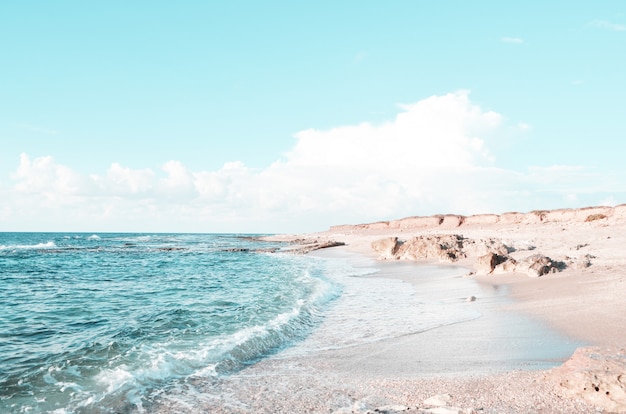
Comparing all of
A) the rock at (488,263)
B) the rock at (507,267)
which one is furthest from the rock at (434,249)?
the rock at (507,267)

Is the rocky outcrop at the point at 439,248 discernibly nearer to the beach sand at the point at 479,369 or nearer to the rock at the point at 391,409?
the beach sand at the point at 479,369

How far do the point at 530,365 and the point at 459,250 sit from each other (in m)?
19.8

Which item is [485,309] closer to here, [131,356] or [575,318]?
[575,318]

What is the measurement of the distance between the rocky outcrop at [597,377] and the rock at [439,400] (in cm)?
140

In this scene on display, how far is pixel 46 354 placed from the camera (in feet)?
26.4

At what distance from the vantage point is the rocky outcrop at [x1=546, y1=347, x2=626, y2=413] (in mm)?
4871

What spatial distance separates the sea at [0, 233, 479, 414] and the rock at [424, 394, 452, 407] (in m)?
3.45

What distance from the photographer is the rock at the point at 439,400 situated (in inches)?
204

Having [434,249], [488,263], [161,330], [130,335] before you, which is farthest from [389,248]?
[130,335]

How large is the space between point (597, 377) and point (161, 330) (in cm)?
857

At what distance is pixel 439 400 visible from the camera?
5262mm

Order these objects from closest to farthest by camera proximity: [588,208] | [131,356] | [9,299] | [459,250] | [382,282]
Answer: [131,356], [9,299], [382,282], [459,250], [588,208]

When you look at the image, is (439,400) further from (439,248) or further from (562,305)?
(439,248)

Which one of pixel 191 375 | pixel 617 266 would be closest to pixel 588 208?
pixel 617 266
